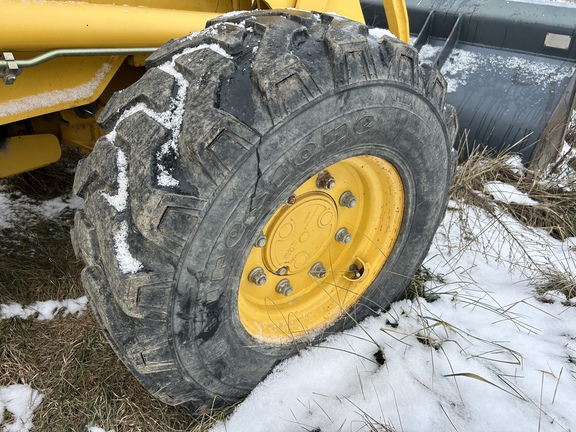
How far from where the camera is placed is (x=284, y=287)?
5.19 feet

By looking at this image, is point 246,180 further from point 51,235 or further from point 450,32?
point 450,32

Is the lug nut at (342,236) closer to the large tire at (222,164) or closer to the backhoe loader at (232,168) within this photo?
the backhoe loader at (232,168)

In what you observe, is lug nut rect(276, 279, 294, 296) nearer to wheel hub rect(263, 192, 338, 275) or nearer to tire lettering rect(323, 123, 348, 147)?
wheel hub rect(263, 192, 338, 275)

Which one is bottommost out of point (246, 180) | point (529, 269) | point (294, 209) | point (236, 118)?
point (529, 269)

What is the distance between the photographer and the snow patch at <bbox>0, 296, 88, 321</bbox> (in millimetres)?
1876

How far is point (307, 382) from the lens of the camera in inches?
61.7

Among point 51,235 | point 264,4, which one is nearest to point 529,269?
point 264,4

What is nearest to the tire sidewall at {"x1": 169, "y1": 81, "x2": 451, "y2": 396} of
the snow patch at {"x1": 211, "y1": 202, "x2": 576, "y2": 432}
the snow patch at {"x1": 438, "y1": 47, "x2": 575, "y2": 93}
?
the snow patch at {"x1": 211, "y1": 202, "x2": 576, "y2": 432}

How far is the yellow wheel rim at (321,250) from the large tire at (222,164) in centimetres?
1

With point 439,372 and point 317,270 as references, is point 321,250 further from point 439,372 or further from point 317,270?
point 439,372

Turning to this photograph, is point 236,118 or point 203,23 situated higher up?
point 203,23

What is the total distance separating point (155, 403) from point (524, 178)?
7.44 ft

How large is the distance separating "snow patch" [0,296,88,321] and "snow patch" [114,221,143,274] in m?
0.95

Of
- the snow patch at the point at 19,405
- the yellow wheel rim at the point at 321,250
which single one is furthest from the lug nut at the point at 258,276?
the snow patch at the point at 19,405
